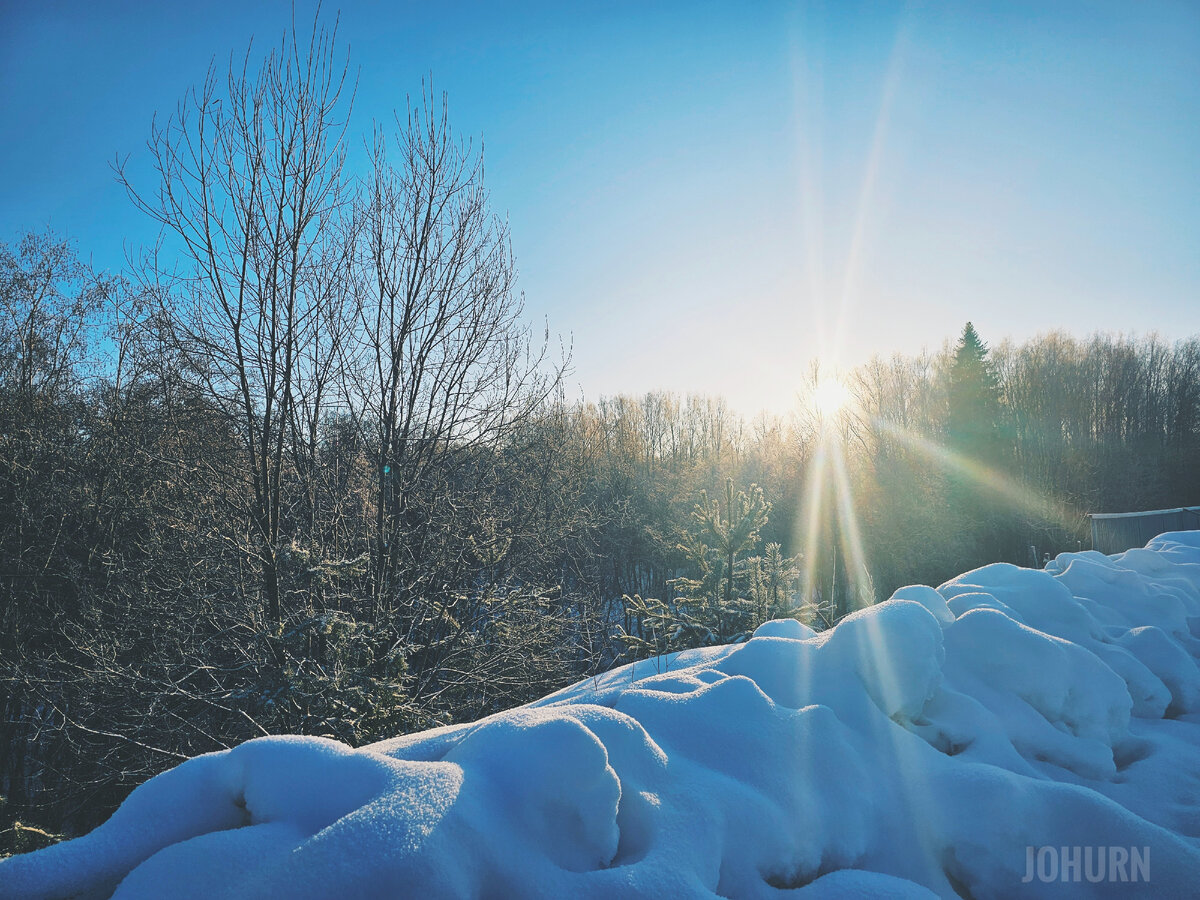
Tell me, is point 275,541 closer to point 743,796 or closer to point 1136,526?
point 743,796

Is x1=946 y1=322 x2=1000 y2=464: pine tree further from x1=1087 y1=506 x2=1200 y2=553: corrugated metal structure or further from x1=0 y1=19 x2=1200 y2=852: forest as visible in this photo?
x1=0 y1=19 x2=1200 y2=852: forest

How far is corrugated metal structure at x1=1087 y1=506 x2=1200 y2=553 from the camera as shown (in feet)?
36.6

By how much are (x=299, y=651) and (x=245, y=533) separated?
1206 mm

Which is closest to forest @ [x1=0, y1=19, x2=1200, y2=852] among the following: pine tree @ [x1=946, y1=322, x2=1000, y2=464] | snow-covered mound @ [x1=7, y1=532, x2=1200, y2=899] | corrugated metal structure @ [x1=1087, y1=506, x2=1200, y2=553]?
snow-covered mound @ [x1=7, y1=532, x2=1200, y2=899]

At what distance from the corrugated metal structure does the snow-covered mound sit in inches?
504

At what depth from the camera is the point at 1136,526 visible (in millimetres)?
12055

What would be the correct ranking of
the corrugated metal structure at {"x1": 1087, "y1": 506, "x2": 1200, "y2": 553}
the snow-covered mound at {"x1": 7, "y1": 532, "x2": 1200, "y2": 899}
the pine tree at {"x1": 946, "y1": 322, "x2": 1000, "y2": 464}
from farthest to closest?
the pine tree at {"x1": 946, "y1": 322, "x2": 1000, "y2": 464}, the corrugated metal structure at {"x1": 1087, "y1": 506, "x2": 1200, "y2": 553}, the snow-covered mound at {"x1": 7, "y1": 532, "x2": 1200, "y2": 899}

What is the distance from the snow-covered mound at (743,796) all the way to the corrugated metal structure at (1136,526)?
12.8 metres

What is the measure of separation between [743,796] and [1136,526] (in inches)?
617

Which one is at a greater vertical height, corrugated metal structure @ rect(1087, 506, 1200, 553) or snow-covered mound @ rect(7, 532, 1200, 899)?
snow-covered mound @ rect(7, 532, 1200, 899)

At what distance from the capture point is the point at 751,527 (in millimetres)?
6789

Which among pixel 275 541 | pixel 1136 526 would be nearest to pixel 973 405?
pixel 1136 526

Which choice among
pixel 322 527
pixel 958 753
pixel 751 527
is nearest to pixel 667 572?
pixel 751 527

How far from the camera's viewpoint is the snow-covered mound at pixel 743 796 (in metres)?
1.18
